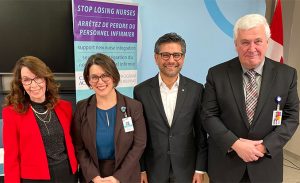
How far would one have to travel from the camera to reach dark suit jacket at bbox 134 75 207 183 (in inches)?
74.5

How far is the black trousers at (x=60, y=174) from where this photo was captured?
176 cm

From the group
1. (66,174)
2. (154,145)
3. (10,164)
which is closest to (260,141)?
(154,145)

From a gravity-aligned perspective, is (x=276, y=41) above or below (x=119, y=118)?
above

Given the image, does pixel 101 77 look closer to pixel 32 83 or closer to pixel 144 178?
pixel 32 83

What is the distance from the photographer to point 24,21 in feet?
10.3

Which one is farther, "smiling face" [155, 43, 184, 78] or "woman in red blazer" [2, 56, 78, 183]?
"smiling face" [155, 43, 184, 78]

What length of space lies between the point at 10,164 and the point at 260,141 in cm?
164

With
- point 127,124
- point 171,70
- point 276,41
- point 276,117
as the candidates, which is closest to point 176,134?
point 127,124

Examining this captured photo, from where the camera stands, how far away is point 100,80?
1.72 metres

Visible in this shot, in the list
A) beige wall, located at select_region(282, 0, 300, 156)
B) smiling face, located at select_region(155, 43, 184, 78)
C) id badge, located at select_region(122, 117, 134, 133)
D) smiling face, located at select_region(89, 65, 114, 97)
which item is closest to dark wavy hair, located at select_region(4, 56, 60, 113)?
smiling face, located at select_region(89, 65, 114, 97)

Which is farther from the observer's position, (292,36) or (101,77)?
(292,36)

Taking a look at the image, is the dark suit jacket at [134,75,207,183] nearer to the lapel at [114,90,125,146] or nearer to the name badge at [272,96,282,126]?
the lapel at [114,90,125,146]

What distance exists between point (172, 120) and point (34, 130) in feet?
3.15

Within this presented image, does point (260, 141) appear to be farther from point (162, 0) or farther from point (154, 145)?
point (162, 0)
